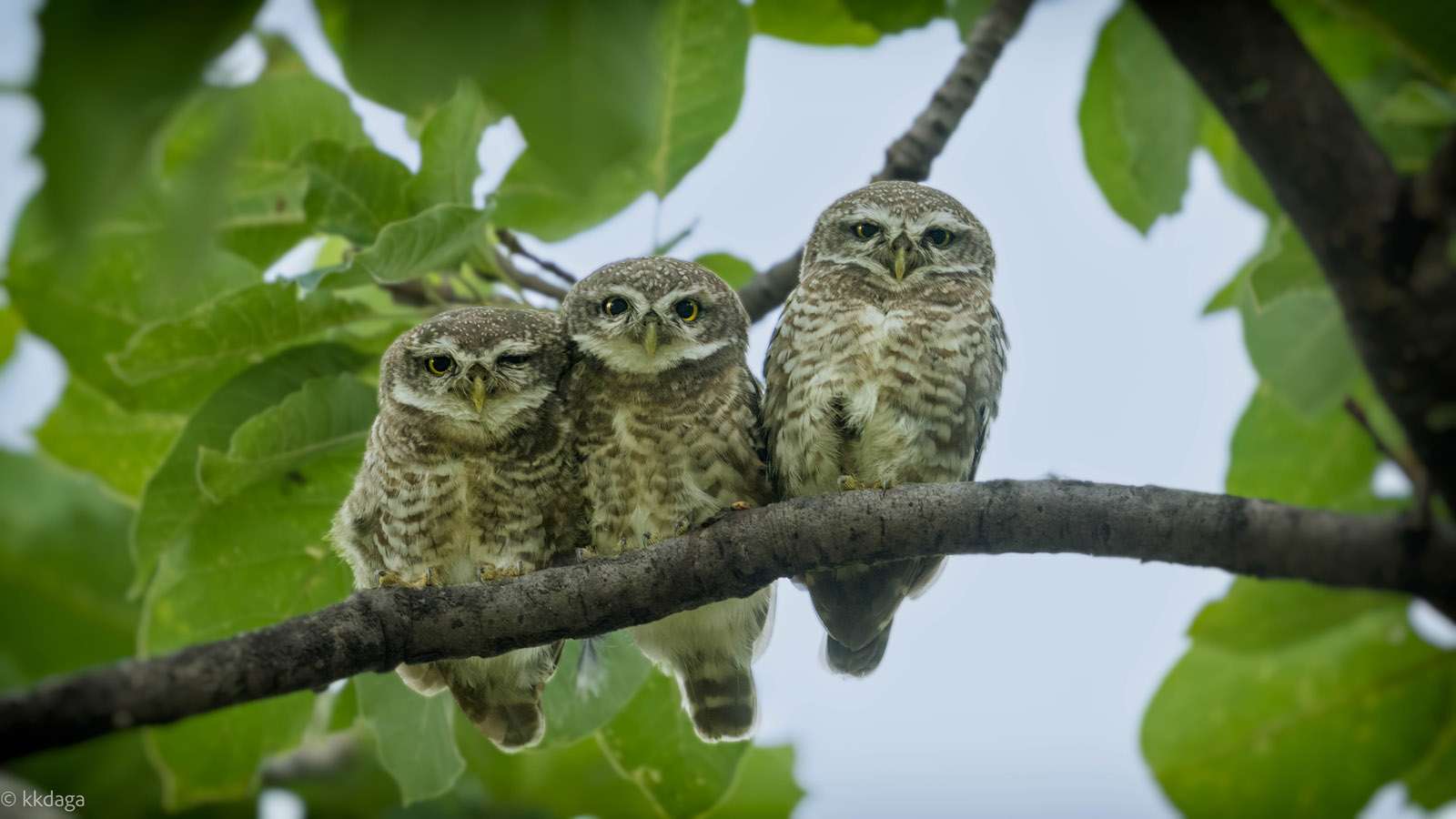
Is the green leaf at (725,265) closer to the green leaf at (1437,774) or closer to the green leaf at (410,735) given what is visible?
the green leaf at (410,735)

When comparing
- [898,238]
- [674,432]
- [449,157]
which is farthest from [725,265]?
[449,157]

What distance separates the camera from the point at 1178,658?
10.9ft

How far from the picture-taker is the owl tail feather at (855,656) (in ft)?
10.6

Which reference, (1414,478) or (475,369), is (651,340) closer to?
(475,369)

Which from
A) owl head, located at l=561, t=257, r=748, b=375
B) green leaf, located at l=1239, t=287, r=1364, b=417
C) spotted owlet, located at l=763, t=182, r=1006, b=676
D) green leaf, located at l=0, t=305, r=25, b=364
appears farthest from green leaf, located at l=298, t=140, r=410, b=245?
green leaf, located at l=1239, t=287, r=1364, b=417

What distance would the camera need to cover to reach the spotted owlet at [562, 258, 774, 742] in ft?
10.0

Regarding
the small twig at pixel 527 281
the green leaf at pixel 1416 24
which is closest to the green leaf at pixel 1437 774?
the green leaf at pixel 1416 24

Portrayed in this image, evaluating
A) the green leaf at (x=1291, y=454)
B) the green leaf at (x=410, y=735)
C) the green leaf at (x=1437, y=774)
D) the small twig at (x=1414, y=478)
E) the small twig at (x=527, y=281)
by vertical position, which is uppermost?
the small twig at (x=1414, y=478)

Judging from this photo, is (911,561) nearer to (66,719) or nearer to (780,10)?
(780,10)

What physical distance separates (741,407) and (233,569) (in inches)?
55.3

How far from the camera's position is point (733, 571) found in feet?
7.72

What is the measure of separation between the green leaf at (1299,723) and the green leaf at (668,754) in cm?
116

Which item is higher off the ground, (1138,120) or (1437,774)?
(1138,120)

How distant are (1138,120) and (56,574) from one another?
4431 millimetres
